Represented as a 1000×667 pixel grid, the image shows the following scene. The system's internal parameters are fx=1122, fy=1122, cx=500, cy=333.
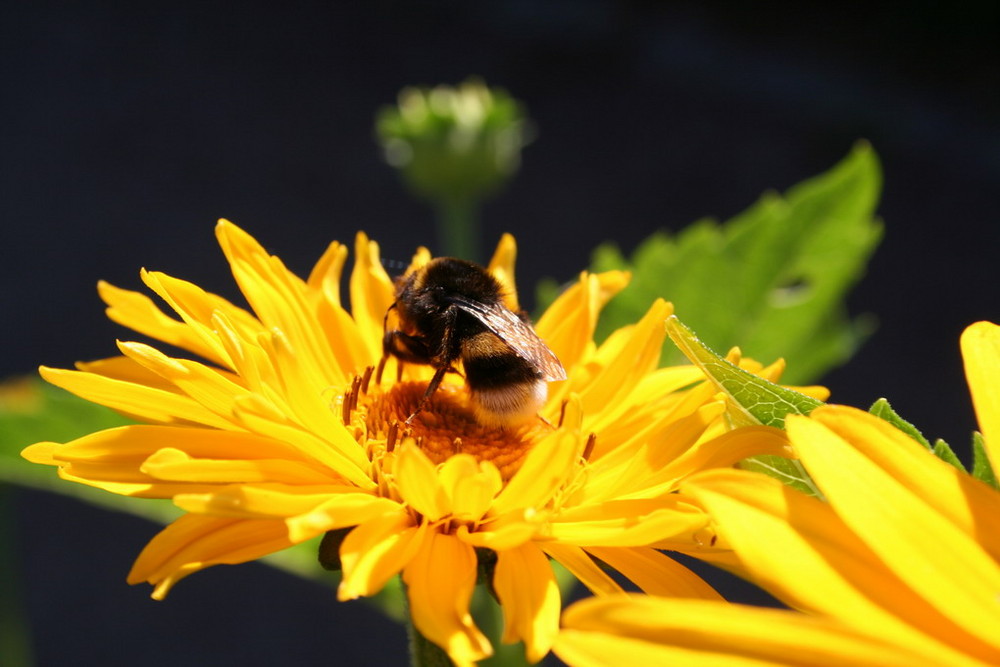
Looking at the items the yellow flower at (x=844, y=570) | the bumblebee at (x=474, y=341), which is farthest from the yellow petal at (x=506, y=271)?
the yellow flower at (x=844, y=570)

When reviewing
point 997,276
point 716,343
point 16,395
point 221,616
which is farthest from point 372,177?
point 716,343

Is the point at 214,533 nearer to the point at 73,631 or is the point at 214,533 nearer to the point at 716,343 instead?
the point at 716,343

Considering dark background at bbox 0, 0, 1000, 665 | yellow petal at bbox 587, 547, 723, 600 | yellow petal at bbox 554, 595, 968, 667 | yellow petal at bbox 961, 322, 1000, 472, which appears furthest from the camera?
dark background at bbox 0, 0, 1000, 665

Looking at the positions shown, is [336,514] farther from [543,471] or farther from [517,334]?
[517,334]

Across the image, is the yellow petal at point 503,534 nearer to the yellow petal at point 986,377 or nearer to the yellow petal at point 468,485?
the yellow petal at point 468,485

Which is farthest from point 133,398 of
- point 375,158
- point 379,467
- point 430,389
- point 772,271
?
point 375,158

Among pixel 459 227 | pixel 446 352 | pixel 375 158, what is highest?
pixel 375 158

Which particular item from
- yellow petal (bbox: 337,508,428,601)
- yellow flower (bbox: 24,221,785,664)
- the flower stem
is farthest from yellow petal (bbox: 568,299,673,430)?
the flower stem

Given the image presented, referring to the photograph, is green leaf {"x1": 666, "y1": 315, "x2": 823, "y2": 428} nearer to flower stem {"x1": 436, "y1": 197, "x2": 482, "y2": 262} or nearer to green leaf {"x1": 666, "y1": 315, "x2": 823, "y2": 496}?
green leaf {"x1": 666, "y1": 315, "x2": 823, "y2": 496}
